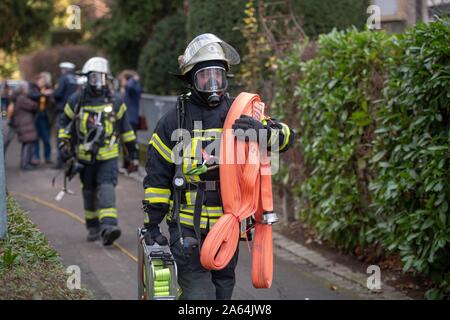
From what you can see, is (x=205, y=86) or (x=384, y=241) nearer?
(x=205, y=86)

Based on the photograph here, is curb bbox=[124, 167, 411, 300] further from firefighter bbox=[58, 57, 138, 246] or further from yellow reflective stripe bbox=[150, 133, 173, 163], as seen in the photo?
yellow reflective stripe bbox=[150, 133, 173, 163]

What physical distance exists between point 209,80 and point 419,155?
2.47 m

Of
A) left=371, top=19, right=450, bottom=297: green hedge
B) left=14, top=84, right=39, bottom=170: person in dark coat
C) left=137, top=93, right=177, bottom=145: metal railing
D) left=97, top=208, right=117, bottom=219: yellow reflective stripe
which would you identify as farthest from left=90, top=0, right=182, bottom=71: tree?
left=371, top=19, right=450, bottom=297: green hedge

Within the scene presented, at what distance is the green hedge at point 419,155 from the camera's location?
23.5 feet

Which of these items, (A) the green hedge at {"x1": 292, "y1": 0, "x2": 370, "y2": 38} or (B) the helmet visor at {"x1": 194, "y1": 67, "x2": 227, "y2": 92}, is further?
(A) the green hedge at {"x1": 292, "y1": 0, "x2": 370, "y2": 38}

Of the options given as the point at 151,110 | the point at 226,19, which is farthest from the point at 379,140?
the point at 151,110

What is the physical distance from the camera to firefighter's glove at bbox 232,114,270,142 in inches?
221

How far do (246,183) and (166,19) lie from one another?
13.5 m

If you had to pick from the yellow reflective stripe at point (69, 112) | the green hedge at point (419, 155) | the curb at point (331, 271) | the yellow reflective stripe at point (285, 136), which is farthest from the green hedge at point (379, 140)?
the yellow reflective stripe at point (69, 112)

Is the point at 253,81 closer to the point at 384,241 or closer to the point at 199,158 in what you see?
the point at 384,241

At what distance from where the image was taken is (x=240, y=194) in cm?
570

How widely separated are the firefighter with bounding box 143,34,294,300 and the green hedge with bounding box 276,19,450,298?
192 cm

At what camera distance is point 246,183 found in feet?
18.7
